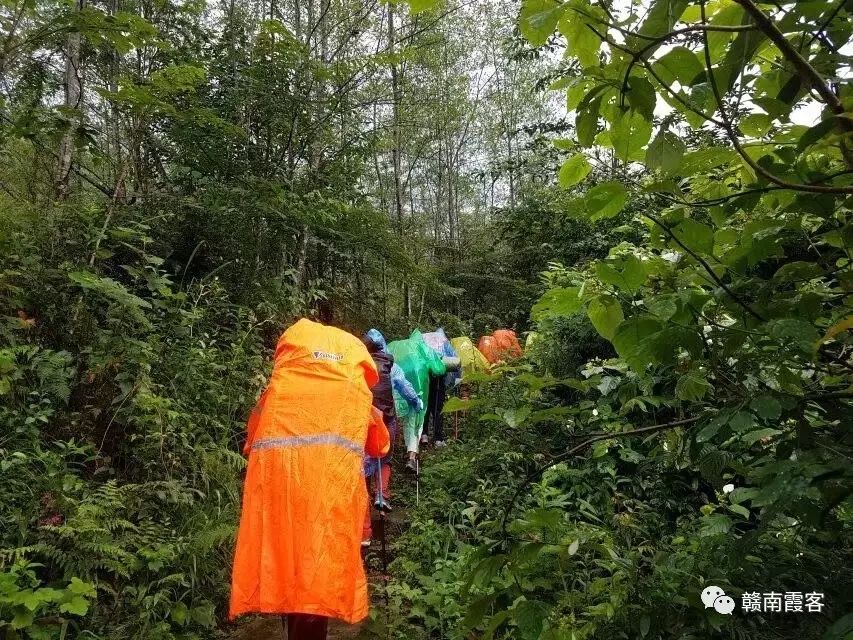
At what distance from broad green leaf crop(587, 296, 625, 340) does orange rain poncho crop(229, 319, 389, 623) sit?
1982 millimetres

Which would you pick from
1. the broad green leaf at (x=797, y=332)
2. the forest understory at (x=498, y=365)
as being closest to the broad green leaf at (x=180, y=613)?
the forest understory at (x=498, y=365)

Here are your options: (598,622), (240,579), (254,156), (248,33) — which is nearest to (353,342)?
(240,579)

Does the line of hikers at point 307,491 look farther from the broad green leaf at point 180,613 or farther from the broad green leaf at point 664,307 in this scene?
the broad green leaf at point 664,307

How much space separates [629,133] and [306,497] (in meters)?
2.39

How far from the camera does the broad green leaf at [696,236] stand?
1.12 meters

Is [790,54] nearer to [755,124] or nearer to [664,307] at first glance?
[755,124]

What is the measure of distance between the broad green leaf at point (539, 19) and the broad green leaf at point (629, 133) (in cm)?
24

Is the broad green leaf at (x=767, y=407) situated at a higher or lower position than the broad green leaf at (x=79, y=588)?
higher

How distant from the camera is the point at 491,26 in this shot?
1972 centimetres

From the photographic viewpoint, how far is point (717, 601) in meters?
2.07

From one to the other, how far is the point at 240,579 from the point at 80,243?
3.79 m

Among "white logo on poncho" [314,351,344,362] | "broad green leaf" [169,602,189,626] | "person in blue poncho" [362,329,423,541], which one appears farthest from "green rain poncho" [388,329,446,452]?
"white logo on poncho" [314,351,344,362]

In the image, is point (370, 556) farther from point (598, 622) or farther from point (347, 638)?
point (598, 622)

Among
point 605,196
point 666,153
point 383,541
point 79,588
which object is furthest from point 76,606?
point 666,153
